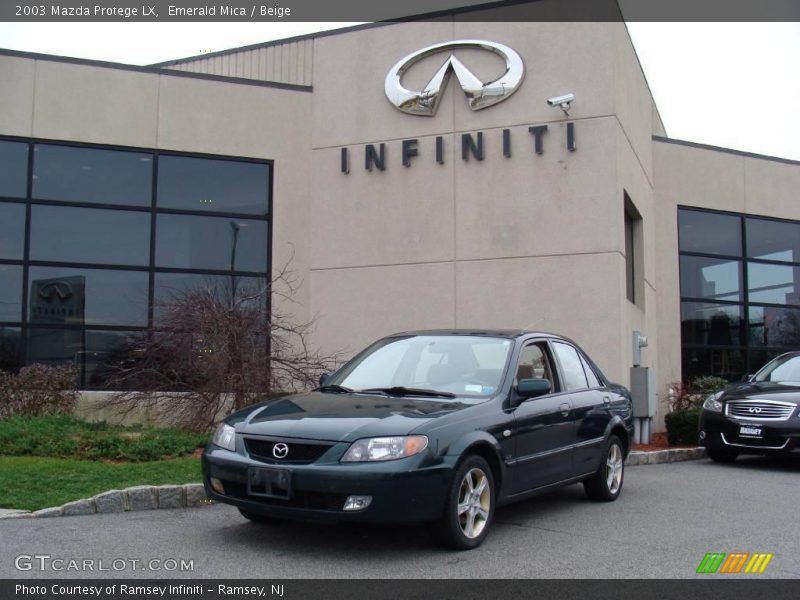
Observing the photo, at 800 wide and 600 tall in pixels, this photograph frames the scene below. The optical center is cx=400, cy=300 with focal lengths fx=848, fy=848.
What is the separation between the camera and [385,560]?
5379 mm

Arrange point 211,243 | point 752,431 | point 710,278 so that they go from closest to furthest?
point 752,431 < point 211,243 < point 710,278

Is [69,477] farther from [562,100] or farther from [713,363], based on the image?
[713,363]

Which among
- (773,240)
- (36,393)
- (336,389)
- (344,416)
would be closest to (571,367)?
(336,389)

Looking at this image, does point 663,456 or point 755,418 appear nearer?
point 755,418

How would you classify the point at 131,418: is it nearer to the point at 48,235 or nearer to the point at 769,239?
the point at 48,235

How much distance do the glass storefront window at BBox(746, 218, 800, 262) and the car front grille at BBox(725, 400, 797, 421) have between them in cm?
874

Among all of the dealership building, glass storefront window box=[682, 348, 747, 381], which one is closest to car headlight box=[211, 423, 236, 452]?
the dealership building

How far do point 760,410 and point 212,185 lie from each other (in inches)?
376

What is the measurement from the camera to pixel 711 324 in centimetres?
1823

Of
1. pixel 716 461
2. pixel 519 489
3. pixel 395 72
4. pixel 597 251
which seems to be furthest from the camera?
pixel 395 72

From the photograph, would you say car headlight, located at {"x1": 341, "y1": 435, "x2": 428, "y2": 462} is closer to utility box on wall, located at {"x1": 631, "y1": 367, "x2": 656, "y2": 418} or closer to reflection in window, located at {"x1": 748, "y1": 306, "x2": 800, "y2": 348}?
utility box on wall, located at {"x1": 631, "y1": 367, "x2": 656, "y2": 418}

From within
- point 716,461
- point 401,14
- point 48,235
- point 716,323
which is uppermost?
point 401,14

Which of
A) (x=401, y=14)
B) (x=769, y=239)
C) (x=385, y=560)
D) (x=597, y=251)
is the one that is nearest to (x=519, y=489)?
(x=385, y=560)

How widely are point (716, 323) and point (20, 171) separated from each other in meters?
14.0
